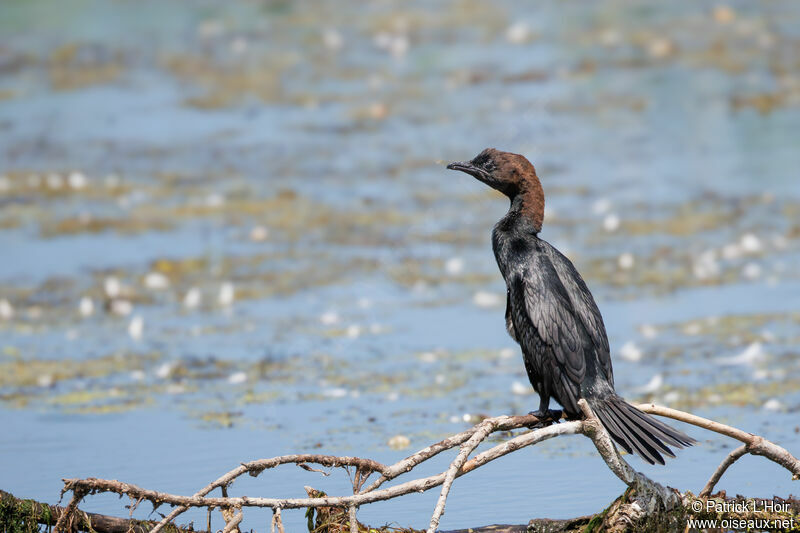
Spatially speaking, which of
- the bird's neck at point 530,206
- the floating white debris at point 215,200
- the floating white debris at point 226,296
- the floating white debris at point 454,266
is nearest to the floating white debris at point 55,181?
the floating white debris at point 215,200

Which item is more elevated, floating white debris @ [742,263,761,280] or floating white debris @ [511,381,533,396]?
floating white debris @ [742,263,761,280]

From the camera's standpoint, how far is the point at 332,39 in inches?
624

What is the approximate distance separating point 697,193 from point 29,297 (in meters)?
5.77

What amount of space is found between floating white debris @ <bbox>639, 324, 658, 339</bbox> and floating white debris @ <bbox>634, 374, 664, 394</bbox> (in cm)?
87

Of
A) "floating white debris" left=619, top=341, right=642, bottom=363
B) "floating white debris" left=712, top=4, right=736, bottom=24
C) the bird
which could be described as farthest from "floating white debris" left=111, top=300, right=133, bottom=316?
"floating white debris" left=712, top=4, right=736, bottom=24

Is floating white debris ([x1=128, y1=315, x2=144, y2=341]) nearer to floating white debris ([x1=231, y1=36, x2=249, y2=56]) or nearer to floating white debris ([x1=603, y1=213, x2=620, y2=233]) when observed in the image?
floating white debris ([x1=603, y1=213, x2=620, y2=233])

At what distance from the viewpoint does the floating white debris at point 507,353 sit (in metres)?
7.80

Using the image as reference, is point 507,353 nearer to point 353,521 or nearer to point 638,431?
point 638,431

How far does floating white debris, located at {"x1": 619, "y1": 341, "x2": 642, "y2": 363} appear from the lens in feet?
24.7

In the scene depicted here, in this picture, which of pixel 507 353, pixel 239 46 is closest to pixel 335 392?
pixel 507 353

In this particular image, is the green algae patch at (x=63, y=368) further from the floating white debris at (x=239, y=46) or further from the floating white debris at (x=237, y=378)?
the floating white debris at (x=239, y=46)

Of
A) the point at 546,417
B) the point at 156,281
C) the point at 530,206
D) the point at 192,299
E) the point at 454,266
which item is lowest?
the point at 546,417

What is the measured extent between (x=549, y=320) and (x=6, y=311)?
5.12 m

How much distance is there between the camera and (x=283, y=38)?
1619cm
